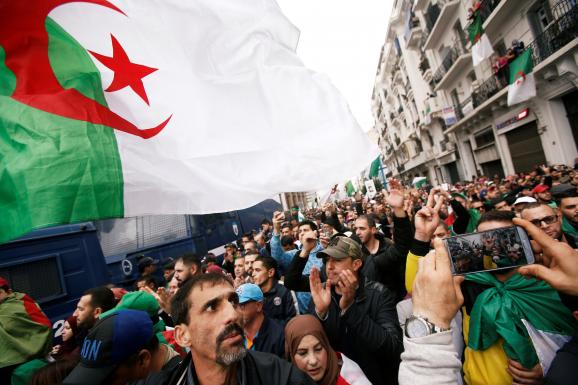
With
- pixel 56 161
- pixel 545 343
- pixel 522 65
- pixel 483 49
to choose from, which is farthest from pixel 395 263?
pixel 483 49

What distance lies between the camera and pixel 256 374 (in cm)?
134

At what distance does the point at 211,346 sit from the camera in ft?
4.68

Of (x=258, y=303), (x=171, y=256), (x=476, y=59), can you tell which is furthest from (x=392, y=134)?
(x=258, y=303)

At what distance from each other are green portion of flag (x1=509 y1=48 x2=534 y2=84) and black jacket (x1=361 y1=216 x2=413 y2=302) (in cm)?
1074

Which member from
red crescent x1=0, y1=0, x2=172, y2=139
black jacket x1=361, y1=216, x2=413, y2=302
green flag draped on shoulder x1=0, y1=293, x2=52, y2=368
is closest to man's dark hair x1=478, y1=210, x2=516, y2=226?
black jacket x1=361, y1=216, x2=413, y2=302

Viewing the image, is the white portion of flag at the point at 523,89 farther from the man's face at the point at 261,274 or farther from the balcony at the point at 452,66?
the man's face at the point at 261,274

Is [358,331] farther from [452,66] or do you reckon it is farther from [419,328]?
[452,66]

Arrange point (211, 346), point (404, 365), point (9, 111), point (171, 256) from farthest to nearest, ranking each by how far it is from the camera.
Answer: point (171, 256)
point (9, 111)
point (211, 346)
point (404, 365)

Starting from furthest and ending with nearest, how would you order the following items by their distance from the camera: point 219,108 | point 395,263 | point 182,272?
point 182,272
point 395,263
point 219,108

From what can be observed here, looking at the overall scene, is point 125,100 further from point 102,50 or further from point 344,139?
point 344,139

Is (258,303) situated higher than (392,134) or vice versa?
(392,134)

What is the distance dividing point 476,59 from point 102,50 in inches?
553

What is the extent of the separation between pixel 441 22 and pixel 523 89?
926cm

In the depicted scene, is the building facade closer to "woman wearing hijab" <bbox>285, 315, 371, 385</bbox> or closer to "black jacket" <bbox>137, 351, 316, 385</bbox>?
"woman wearing hijab" <bbox>285, 315, 371, 385</bbox>
